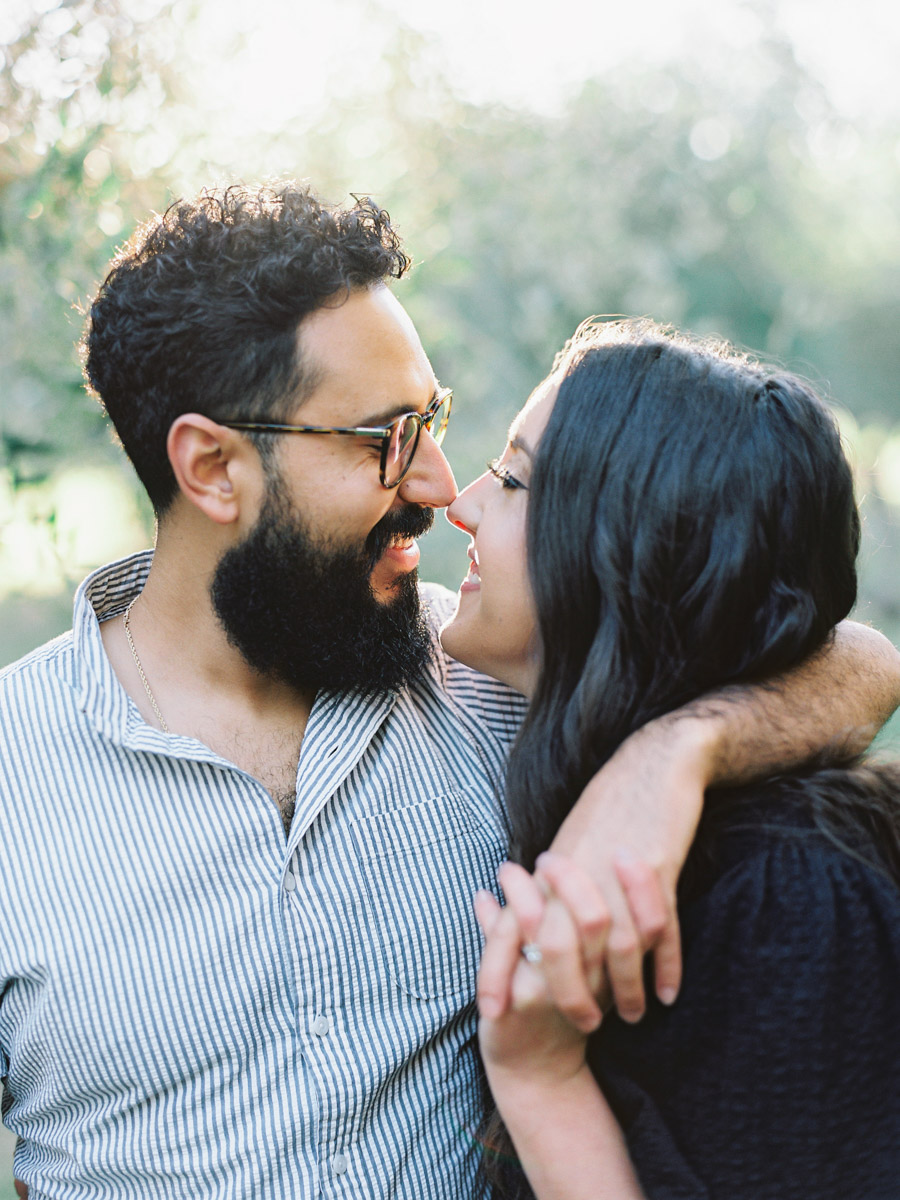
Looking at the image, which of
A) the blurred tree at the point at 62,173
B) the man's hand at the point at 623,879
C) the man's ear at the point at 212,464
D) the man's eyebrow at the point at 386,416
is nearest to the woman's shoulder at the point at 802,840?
the man's hand at the point at 623,879

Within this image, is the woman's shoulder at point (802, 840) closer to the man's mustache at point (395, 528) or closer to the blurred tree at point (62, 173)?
the man's mustache at point (395, 528)

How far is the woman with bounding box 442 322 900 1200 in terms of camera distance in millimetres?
1414

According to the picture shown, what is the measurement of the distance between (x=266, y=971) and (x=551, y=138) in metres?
4.31

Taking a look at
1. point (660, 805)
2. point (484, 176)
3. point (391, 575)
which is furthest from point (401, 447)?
point (484, 176)

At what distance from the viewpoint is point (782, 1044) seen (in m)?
1.39

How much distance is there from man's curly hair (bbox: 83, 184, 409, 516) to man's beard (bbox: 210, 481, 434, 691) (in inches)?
9.7

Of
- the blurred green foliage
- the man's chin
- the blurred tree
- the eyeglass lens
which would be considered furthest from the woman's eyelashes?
the blurred tree

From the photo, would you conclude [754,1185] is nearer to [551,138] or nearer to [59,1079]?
[59,1079]

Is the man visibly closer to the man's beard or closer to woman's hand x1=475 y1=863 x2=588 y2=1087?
the man's beard

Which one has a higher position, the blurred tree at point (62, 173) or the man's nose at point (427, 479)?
the blurred tree at point (62, 173)

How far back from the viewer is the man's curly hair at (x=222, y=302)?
2.08 metres

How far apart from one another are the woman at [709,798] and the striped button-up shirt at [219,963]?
0.26 m

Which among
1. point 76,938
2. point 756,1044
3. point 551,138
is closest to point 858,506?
point 756,1044

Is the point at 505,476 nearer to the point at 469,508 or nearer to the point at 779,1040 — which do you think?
the point at 469,508
